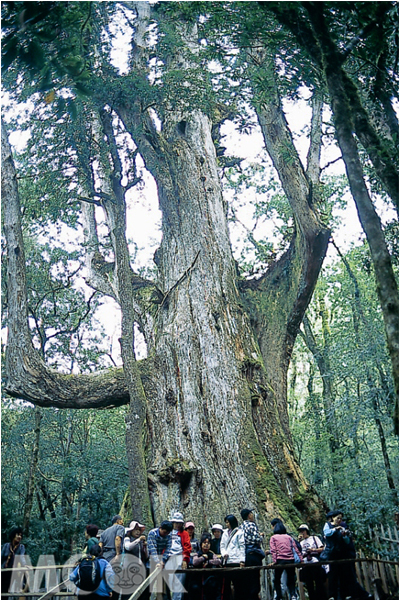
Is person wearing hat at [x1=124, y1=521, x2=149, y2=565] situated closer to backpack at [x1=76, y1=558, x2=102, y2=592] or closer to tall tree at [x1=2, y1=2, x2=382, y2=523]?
backpack at [x1=76, y1=558, x2=102, y2=592]

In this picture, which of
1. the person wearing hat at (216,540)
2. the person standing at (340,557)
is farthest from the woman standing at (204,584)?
the person standing at (340,557)

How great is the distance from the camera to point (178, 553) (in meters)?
5.47

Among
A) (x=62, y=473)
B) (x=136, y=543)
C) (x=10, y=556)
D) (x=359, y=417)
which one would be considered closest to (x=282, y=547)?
(x=136, y=543)

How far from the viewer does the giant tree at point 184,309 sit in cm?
796

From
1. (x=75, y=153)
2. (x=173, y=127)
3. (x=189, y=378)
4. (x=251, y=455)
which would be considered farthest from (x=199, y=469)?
(x=173, y=127)

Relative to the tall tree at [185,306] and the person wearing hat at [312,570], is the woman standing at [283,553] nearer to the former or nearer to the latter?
the person wearing hat at [312,570]

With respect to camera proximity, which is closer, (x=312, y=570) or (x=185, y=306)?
(x=312, y=570)

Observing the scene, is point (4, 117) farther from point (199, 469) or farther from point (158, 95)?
point (199, 469)

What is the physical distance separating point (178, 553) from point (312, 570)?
66.8 inches

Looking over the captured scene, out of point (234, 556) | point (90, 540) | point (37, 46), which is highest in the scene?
point (37, 46)

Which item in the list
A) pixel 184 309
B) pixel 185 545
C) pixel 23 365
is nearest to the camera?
pixel 185 545

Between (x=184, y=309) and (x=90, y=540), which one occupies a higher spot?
(x=184, y=309)

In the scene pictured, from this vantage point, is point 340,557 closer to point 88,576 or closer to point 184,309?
point 88,576

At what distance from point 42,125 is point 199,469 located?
7.33 metres
